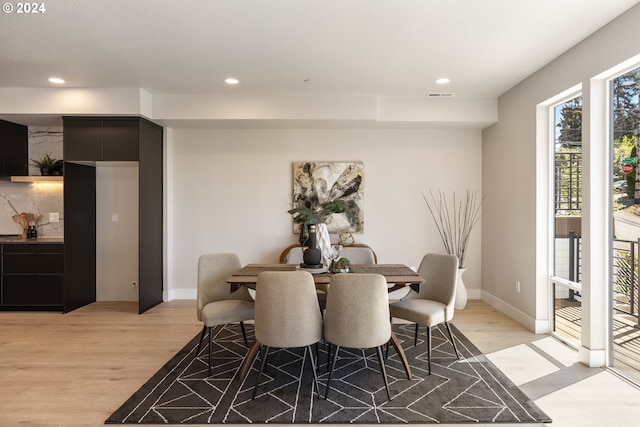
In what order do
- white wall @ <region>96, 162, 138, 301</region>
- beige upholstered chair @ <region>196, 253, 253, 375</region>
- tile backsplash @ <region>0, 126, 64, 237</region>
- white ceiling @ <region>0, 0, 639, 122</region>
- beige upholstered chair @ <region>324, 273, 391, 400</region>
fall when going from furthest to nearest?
white wall @ <region>96, 162, 138, 301</region>
tile backsplash @ <region>0, 126, 64, 237</region>
beige upholstered chair @ <region>196, 253, 253, 375</region>
white ceiling @ <region>0, 0, 639, 122</region>
beige upholstered chair @ <region>324, 273, 391, 400</region>

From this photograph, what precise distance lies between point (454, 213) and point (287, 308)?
361cm

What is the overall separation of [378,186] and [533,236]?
2.06m

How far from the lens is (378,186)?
530cm

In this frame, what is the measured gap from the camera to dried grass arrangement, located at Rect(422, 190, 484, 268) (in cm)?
531

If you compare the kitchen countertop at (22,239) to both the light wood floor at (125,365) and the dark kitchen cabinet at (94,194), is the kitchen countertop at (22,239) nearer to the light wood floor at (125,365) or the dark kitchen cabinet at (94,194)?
the dark kitchen cabinet at (94,194)

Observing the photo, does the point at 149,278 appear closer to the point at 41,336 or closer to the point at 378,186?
the point at 41,336

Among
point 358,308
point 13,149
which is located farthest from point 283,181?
point 13,149

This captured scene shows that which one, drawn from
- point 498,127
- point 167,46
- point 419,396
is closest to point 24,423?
point 419,396

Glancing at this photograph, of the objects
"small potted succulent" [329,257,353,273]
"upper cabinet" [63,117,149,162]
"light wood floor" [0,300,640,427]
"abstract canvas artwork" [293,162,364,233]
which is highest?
"upper cabinet" [63,117,149,162]

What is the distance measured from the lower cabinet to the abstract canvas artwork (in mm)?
3080

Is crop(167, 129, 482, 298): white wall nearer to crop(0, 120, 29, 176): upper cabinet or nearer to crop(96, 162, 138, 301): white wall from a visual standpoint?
crop(96, 162, 138, 301): white wall

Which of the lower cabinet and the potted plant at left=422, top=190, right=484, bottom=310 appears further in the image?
the potted plant at left=422, top=190, right=484, bottom=310

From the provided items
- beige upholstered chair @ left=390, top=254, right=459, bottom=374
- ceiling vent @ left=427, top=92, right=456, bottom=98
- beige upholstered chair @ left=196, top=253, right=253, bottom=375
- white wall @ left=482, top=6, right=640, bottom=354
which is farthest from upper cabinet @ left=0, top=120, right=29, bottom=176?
white wall @ left=482, top=6, right=640, bottom=354

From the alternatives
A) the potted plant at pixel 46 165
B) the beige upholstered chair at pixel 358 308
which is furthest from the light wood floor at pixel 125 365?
the potted plant at pixel 46 165
